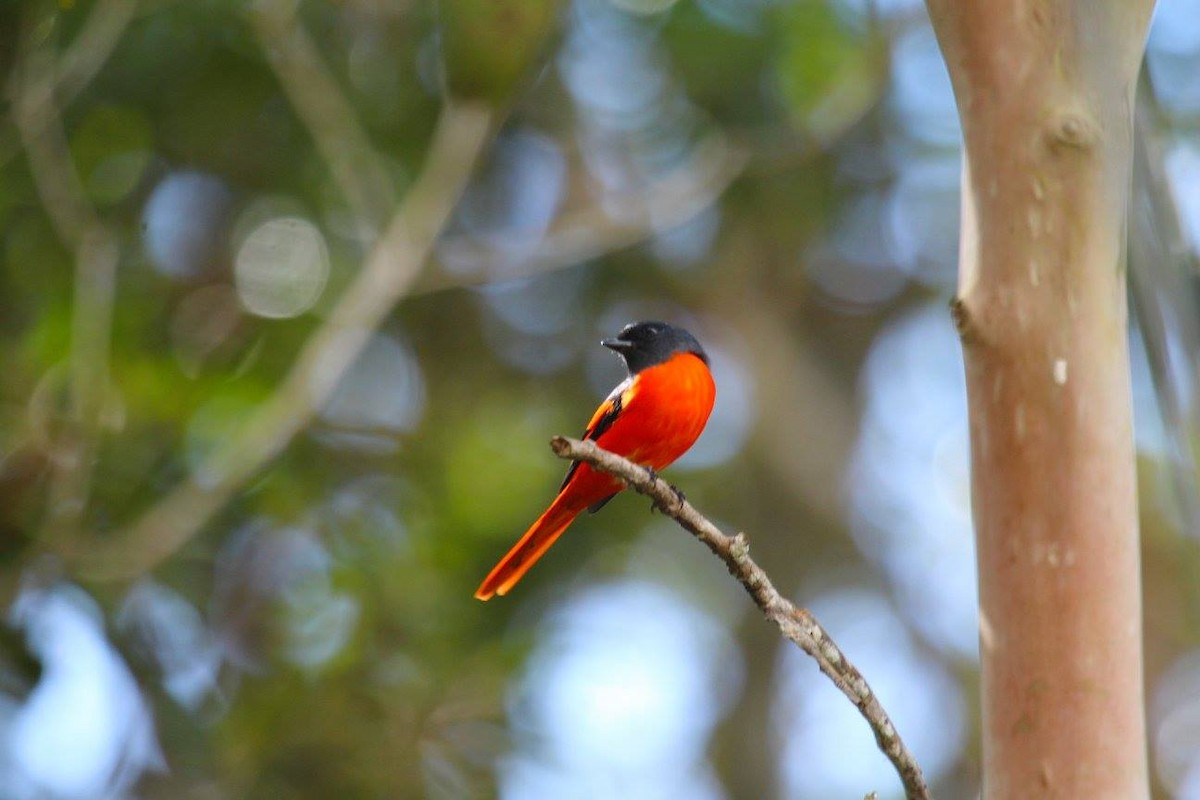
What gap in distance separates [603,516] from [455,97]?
12.0 feet

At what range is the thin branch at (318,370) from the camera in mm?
4500

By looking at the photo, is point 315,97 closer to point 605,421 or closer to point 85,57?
point 85,57

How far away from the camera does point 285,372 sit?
5.99m

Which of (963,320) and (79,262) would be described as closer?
(963,320)

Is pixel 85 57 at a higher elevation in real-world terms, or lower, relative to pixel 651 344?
lower

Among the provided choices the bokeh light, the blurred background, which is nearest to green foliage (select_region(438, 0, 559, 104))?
Answer: the blurred background

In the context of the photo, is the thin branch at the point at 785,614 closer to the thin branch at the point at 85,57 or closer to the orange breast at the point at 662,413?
the orange breast at the point at 662,413

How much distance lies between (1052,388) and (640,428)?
2270 mm

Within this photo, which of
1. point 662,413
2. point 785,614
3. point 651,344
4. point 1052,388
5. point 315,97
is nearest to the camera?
point 1052,388

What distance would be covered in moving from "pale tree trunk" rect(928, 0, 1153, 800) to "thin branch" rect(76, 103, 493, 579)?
2.71 m

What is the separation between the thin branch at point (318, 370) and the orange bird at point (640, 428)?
36.1 inches

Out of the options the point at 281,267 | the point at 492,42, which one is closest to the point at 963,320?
the point at 492,42

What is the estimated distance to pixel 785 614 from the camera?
2141 mm

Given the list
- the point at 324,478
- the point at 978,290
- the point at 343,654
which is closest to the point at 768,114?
the point at 324,478
